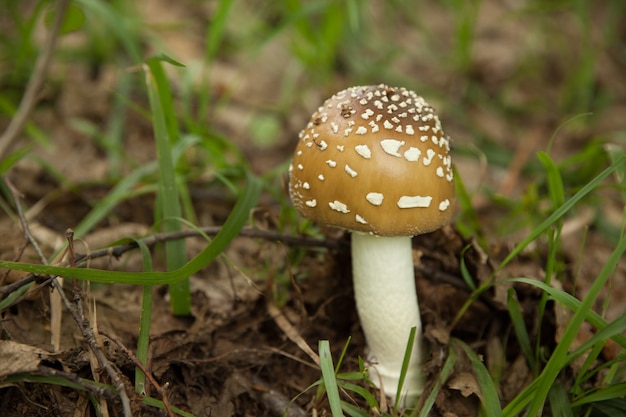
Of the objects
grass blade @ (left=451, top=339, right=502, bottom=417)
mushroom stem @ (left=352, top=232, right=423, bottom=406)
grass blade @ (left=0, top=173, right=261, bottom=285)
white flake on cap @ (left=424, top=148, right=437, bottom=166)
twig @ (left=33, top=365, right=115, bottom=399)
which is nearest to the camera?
twig @ (left=33, top=365, right=115, bottom=399)

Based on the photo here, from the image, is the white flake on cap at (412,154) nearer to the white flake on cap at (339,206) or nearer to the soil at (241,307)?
the white flake on cap at (339,206)

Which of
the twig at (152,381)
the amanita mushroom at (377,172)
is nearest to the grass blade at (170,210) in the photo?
the twig at (152,381)

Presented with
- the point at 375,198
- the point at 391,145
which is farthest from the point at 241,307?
the point at 391,145

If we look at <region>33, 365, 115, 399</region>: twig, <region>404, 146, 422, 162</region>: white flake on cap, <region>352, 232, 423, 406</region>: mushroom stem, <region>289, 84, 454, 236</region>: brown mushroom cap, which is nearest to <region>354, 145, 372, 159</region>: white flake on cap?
<region>289, 84, 454, 236</region>: brown mushroom cap

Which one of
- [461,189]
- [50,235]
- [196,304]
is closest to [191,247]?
[196,304]

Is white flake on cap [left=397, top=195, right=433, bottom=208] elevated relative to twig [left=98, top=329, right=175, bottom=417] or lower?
elevated

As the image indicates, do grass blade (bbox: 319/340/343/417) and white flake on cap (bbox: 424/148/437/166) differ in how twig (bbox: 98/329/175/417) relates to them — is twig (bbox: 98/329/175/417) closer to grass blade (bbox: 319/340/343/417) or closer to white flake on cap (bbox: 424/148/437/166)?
grass blade (bbox: 319/340/343/417)

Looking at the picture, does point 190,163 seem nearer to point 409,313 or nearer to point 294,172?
point 294,172
